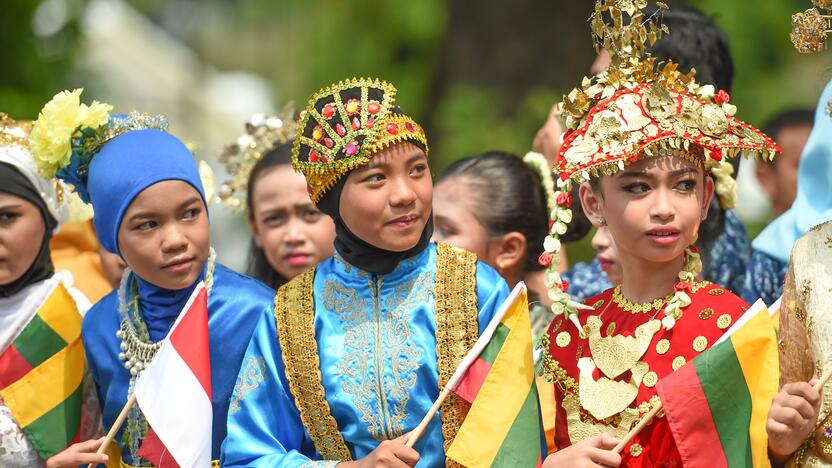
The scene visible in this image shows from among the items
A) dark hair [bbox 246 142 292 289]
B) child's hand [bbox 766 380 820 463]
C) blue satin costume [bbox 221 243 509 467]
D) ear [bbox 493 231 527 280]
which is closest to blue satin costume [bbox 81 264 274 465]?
blue satin costume [bbox 221 243 509 467]

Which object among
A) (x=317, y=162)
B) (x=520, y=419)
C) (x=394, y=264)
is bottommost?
(x=520, y=419)

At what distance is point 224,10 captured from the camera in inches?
519

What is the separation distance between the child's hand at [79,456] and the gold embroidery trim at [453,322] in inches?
45.6

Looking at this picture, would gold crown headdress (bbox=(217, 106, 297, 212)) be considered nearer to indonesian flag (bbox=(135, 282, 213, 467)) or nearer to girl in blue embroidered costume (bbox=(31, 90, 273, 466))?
girl in blue embroidered costume (bbox=(31, 90, 273, 466))

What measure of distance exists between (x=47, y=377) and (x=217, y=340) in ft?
2.13

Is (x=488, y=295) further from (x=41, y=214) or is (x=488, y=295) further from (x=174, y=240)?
(x=41, y=214)

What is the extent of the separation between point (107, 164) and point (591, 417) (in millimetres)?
1850

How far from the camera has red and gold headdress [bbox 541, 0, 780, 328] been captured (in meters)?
4.22

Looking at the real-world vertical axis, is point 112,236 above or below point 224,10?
below

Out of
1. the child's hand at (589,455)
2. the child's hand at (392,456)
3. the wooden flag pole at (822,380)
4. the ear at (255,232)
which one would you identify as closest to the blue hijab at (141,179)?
the child's hand at (392,456)

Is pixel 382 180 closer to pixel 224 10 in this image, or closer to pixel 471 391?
pixel 471 391

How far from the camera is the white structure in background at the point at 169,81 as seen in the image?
1289 cm

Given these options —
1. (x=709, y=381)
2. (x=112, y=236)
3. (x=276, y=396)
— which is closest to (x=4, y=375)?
(x=112, y=236)

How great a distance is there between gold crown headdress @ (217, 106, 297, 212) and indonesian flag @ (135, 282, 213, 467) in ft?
6.05
